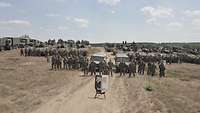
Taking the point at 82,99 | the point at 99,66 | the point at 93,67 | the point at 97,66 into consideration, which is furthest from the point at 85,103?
the point at 97,66

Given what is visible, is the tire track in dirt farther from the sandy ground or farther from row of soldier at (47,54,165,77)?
row of soldier at (47,54,165,77)

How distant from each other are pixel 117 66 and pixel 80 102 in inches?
806

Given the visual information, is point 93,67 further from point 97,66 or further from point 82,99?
point 82,99

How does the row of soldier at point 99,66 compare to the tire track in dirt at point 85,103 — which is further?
the row of soldier at point 99,66

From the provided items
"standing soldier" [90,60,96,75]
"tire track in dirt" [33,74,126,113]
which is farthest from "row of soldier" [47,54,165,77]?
"tire track in dirt" [33,74,126,113]

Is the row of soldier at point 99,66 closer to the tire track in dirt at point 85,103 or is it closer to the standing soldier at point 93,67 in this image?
the standing soldier at point 93,67

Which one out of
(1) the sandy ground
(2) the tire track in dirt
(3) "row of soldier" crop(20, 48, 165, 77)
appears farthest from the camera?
(3) "row of soldier" crop(20, 48, 165, 77)

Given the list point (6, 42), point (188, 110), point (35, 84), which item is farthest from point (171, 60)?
point (188, 110)

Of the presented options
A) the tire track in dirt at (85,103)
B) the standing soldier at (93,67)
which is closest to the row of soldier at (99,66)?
the standing soldier at (93,67)

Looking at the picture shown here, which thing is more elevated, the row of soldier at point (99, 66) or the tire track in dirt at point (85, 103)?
the row of soldier at point (99, 66)

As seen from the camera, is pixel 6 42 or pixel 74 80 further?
pixel 6 42

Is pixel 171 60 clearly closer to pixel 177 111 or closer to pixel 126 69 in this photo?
pixel 126 69

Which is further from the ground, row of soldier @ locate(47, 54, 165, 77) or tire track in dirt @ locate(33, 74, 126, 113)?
row of soldier @ locate(47, 54, 165, 77)

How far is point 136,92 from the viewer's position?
88.2 feet
